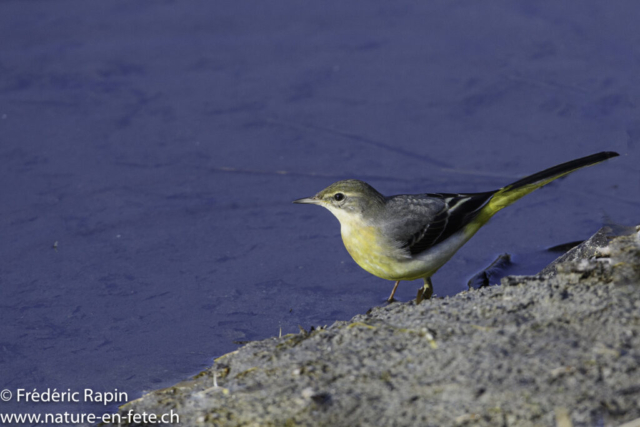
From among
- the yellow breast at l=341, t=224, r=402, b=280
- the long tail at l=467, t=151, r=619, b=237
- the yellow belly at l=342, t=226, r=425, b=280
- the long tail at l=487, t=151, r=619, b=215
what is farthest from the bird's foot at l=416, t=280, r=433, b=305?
the long tail at l=487, t=151, r=619, b=215

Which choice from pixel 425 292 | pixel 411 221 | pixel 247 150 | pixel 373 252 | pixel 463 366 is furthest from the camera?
pixel 247 150

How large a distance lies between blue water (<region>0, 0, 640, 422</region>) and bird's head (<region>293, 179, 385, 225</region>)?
3.00 ft

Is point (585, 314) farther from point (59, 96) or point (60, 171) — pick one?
point (59, 96)

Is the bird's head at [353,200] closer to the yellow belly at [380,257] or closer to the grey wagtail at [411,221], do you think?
the grey wagtail at [411,221]

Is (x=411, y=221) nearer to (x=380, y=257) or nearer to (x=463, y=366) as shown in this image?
(x=380, y=257)

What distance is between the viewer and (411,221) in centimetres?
671

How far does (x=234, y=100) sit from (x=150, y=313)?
4.27 meters

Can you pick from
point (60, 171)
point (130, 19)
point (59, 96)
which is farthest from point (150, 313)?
point (130, 19)

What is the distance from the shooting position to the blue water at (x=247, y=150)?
6.78 m

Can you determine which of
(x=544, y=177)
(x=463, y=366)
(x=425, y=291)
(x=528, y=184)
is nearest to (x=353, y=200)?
(x=425, y=291)

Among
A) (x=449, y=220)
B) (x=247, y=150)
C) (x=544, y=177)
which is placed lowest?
(x=449, y=220)

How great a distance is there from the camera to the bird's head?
670 cm

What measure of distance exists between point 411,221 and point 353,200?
22.5 inches

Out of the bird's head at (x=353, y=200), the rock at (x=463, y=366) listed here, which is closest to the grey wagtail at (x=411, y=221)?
the bird's head at (x=353, y=200)
